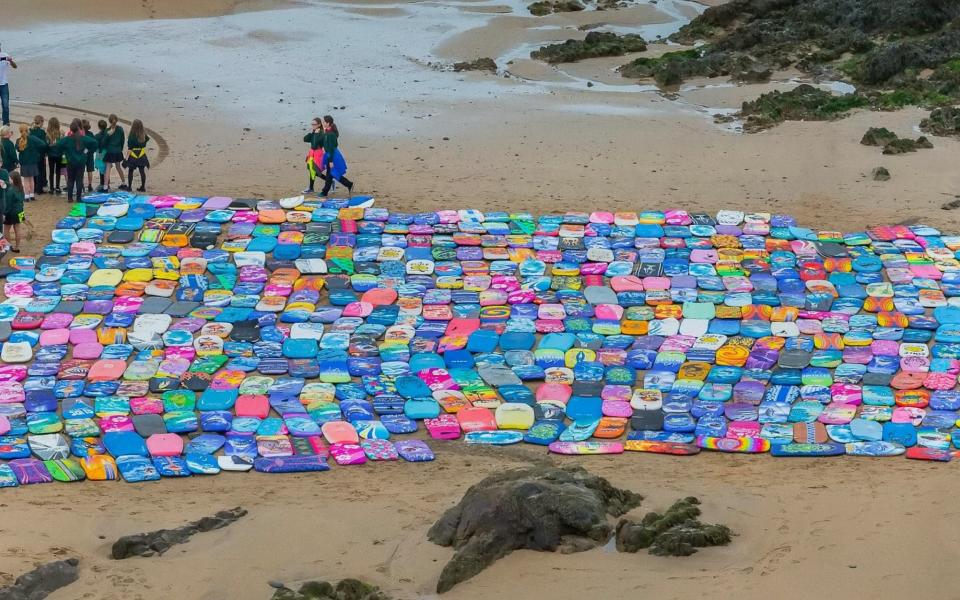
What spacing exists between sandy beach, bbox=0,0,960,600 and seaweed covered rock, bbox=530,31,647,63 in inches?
14.1

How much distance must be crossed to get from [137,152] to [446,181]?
4149mm

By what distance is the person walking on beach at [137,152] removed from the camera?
1736 cm

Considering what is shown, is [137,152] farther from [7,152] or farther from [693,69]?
[693,69]

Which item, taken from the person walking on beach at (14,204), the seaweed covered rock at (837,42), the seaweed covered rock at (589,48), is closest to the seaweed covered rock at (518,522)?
the person walking on beach at (14,204)

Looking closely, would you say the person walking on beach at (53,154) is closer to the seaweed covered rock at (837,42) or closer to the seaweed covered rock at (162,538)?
the seaweed covered rock at (162,538)

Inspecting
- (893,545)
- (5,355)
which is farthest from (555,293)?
(893,545)

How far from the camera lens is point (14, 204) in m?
15.6

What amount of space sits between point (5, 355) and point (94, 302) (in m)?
1.37

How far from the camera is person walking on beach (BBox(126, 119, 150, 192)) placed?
17.4 m

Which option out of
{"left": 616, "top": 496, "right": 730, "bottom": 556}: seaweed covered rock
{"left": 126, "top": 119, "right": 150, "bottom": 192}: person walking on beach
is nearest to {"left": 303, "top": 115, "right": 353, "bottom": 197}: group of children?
{"left": 126, "top": 119, "right": 150, "bottom": 192}: person walking on beach

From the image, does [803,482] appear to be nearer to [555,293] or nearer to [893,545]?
[893,545]

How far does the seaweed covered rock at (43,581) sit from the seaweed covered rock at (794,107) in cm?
1416

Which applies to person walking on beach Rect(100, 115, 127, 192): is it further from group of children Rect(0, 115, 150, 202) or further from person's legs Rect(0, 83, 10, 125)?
person's legs Rect(0, 83, 10, 125)

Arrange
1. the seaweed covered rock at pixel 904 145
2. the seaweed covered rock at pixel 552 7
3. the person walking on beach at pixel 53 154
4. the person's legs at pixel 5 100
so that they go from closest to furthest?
the person walking on beach at pixel 53 154 → the seaweed covered rock at pixel 904 145 → the person's legs at pixel 5 100 → the seaweed covered rock at pixel 552 7
